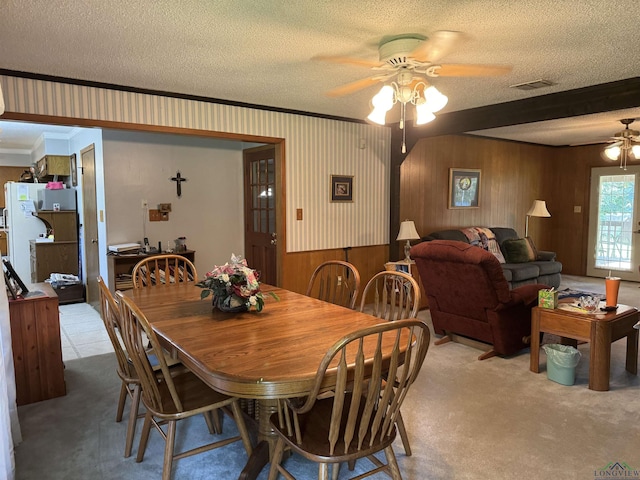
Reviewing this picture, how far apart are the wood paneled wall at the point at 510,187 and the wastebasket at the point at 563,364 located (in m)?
2.84

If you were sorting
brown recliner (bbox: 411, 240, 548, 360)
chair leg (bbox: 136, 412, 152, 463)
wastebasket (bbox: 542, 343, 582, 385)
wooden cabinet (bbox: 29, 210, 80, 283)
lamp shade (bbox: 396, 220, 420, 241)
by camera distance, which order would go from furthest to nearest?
1. wooden cabinet (bbox: 29, 210, 80, 283)
2. lamp shade (bbox: 396, 220, 420, 241)
3. brown recliner (bbox: 411, 240, 548, 360)
4. wastebasket (bbox: 542, 343, 582, 385)
5. chair leg (bbox: 136, 412, 152, 463)

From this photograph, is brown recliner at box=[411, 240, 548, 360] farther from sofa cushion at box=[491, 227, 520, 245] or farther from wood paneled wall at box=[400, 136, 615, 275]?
sofa cushion at box=[491, 227, 520, 245]

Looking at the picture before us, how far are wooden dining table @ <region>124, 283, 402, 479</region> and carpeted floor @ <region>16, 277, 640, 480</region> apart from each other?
27.1 inches

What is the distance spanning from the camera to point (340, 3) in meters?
2.11

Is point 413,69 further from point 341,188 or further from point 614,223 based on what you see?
point 614,223

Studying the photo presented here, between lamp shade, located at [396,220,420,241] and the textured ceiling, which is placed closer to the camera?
the textured ceiling

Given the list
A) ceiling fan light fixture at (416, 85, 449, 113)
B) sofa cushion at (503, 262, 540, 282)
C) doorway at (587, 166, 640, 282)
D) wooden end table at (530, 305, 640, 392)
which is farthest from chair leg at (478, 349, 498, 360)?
doorway at (587, 166, 640, 282)

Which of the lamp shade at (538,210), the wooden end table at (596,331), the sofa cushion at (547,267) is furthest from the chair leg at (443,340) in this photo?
the lamp shade at (538,210)

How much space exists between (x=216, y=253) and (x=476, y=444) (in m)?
4.18

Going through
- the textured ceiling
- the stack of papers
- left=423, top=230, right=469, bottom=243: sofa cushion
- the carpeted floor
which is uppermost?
the textured ceiling

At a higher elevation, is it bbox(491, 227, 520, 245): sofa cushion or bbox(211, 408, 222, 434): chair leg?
bbox(491, 227, 520, 245): sofa cushion

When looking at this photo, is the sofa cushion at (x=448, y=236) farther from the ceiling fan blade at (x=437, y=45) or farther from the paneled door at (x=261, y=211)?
the ceiling fan blade at (x=437, y=45)

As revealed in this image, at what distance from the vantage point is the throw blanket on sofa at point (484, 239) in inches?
241

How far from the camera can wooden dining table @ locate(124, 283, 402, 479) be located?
5.16ft
